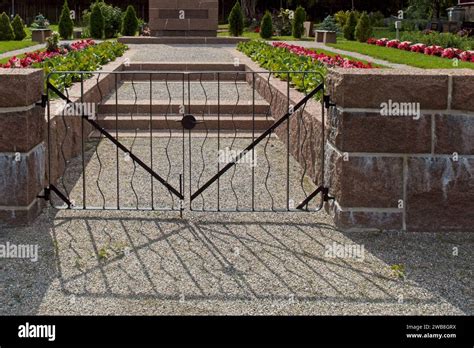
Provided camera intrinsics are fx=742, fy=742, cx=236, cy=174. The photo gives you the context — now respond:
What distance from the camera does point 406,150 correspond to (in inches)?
232

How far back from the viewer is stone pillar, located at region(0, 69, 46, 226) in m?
5.96

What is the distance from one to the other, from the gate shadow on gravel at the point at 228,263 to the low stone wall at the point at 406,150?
293 mm

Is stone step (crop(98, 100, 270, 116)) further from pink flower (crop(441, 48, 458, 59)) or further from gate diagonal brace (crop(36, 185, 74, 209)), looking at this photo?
pink flower (crop(441, 48, 458, 59))

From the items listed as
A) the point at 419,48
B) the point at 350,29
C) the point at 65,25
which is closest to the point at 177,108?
the point at 419,48

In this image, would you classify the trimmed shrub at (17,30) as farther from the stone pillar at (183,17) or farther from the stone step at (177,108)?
the stone step at (177,108)

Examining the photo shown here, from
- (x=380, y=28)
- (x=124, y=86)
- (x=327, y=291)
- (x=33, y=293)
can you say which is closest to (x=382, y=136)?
(x=327, y=291)

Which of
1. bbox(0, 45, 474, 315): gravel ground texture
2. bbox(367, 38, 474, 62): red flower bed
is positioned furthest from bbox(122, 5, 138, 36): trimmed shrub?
bbox(0, 45, 474, 315): gravel ground texture

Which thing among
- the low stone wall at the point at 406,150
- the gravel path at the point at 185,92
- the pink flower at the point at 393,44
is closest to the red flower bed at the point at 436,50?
the pink flower at the point at 393,44

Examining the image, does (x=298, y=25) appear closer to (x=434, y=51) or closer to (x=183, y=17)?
(x=183, y=17)

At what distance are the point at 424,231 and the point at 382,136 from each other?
0.85 meters

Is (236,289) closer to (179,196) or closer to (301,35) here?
(179,196)

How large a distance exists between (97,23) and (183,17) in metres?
3.87

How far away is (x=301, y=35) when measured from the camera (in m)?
33.1

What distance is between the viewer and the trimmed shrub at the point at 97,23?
28859 mm
